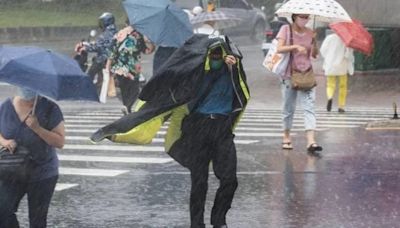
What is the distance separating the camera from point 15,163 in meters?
5.72

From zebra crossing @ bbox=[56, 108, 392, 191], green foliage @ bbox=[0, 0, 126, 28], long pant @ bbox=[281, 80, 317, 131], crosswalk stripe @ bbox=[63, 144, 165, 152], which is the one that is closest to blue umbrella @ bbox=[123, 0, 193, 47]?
zebra crossing @ bbox=[56, 108, 392, 191]

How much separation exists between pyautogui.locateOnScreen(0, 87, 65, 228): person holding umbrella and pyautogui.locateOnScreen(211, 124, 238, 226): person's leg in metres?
1.66

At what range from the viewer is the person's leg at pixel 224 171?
282 inches

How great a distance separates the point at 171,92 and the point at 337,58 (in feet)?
32.6

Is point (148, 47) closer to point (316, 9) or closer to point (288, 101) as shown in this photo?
point (288, 101)

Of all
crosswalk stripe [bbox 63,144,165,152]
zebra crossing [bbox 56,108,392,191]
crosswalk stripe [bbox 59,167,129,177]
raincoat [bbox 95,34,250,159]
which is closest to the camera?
raincoat [bbox 95,34,250,159]

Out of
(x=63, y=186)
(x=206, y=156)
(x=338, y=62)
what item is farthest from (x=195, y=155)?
(x=338, y=62)

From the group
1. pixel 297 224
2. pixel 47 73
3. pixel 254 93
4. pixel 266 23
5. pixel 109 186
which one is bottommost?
pixel 266 23

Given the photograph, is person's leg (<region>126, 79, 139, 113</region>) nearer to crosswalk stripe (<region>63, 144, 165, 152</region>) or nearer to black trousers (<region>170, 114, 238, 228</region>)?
crosswalk stripe (<region>63, 144, 165, 152</region>)

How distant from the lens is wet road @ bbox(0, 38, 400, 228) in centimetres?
793

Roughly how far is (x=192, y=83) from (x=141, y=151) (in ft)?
16.5

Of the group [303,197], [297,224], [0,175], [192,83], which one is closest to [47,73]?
[0,175]

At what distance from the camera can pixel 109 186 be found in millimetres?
9500

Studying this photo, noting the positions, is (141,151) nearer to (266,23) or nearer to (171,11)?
(171,11)
